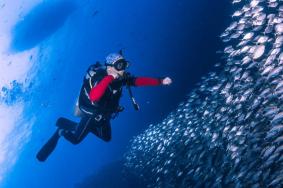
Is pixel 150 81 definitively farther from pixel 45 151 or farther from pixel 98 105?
pixel 45 151

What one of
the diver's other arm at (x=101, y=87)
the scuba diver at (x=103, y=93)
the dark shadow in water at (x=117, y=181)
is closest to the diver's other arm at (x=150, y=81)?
the scuba diver at (x=103, y=93)

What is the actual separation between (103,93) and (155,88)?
29.4 metres

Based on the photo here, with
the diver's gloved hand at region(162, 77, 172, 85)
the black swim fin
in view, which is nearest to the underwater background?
the diver's gloved hand at region(162, 77, 172, 85)

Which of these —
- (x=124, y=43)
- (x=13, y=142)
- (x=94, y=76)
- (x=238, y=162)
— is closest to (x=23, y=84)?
(x=13, y=142)

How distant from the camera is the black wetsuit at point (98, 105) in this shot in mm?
7156

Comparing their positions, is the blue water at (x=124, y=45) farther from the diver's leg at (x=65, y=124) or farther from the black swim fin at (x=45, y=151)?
the black swim fin at (x=45, y=151)

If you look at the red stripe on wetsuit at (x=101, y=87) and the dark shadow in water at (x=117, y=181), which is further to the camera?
the dark shadow in water at (x=117, y=181)

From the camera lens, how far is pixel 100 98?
7.25 metres

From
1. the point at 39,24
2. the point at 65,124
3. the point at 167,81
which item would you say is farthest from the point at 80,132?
the point at 39,24

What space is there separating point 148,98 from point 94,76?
1206 inches

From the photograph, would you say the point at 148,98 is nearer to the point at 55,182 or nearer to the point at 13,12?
the point at 13,12

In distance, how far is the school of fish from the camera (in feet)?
19.8

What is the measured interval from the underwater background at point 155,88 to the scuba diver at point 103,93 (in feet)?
8.53

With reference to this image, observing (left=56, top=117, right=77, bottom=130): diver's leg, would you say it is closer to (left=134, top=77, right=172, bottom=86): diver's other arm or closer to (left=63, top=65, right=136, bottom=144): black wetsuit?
(left=63, top=65, right=136, bottom=144): black wetsuit
